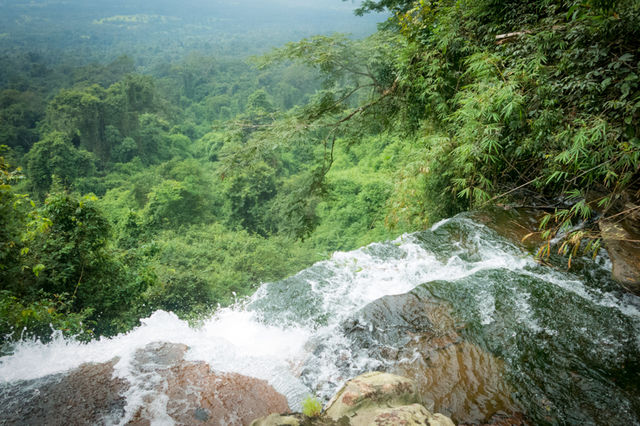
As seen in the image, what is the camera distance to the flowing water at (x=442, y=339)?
7.97 feet

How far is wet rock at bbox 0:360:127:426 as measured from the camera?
2.47 m

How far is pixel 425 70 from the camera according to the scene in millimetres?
5055

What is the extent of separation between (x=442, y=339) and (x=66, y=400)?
3.15 meters

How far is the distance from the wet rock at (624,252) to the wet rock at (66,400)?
180 inches

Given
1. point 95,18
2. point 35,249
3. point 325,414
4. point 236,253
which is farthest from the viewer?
point 95,18

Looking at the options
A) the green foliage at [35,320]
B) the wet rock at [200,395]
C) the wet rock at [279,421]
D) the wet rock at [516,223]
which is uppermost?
the wet rock at [516,223]

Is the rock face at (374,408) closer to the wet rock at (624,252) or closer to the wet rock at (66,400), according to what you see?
the wet rock at (66,400)

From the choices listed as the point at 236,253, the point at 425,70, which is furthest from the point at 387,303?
the point at 236,253

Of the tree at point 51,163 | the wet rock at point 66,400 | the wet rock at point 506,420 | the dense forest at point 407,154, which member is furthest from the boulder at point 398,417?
the tree at point 51,163

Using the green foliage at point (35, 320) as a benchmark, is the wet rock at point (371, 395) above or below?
above

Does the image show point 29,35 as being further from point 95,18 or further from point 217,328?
point 217,328

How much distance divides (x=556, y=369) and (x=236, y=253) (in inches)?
521

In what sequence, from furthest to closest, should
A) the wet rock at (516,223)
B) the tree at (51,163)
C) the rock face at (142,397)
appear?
the tree at (51,163), the wet rock at (516,223), the rock face at (142,397)

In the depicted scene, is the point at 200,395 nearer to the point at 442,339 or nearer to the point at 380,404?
the point at 380,404
